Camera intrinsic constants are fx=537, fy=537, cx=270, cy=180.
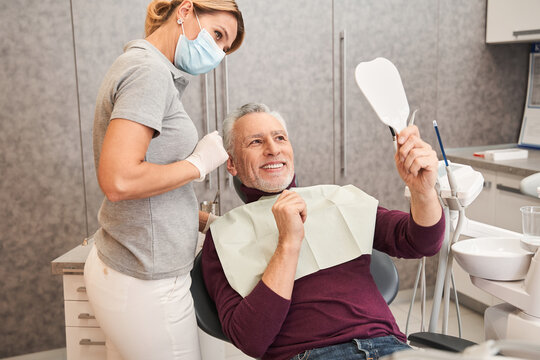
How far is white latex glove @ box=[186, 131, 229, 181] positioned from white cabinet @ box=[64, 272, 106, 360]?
684 millimetres

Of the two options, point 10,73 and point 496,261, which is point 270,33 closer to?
point 10,73

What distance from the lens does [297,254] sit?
4.58ft

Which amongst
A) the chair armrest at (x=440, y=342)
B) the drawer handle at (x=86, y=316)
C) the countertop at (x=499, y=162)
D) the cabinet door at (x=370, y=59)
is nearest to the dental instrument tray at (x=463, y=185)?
the chair armrest at (x=440, y=342)

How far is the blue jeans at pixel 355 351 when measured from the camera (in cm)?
137

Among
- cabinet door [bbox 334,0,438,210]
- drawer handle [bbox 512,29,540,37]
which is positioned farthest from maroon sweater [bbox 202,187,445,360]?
drawer handle [bbox 512,29,540,37]

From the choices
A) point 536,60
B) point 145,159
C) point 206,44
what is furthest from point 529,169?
point 145,159

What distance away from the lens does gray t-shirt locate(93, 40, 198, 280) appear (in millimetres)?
1268

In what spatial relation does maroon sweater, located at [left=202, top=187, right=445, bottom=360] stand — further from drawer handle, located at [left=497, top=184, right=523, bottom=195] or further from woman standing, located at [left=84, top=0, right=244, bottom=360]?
drawer handle, located at [left=497, top=184, right=523, bottom=195]

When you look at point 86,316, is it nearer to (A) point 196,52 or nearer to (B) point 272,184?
(B) point 272,184

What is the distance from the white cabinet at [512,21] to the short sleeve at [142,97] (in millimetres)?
2435

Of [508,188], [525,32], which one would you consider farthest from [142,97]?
Result: [525,32]

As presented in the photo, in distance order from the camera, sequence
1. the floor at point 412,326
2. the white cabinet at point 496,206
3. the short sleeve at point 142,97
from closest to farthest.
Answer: the short sleeve at point 142,97 → the floor at point 412,326 → the white cabinet at point 496,206

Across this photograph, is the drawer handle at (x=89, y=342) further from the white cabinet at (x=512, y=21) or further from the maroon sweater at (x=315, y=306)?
the white cabinet at (x=512, y=21)

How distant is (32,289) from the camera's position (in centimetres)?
260
